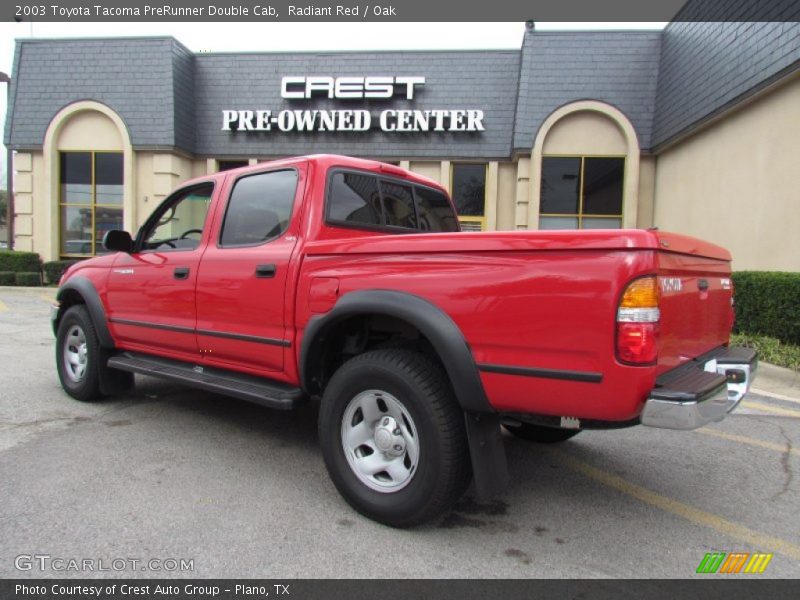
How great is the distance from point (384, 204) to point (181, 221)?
1883 mm

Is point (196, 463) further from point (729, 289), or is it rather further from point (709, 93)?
point (709, 93)

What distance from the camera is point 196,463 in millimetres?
3758

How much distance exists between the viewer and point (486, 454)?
2717 millimetres

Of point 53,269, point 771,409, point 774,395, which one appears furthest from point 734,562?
point 53,269

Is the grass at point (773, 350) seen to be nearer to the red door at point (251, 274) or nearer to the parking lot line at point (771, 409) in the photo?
the parking lot line at point (771, 409)

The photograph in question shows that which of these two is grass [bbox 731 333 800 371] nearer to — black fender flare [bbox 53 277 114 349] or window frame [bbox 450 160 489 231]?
black fender flare [bbox 53 277 114 349]

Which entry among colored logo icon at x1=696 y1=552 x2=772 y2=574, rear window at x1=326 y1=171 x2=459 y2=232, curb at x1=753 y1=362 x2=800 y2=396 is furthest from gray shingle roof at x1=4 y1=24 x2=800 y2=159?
colored logo icon at x1=696 y1=552 x2=772 y2=574

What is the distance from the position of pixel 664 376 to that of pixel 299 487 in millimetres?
2166

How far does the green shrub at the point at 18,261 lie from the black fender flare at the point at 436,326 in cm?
1632

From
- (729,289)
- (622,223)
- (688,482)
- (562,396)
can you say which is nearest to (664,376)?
(562,396)

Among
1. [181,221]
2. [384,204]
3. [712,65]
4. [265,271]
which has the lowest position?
[265,271]

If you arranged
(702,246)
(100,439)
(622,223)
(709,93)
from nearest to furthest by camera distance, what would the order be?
1. (702,246)
2. (100,439)
3. (709,93)
4. (622,223)
